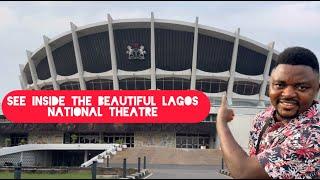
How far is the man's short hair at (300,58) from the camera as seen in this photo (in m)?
2.87

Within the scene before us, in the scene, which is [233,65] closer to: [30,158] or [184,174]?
[30,158]

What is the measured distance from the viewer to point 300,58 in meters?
2.86

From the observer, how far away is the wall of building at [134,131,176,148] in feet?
213

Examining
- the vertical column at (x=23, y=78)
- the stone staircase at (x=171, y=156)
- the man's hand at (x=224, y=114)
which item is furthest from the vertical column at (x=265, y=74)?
the man's hand at (x=224, y=114)

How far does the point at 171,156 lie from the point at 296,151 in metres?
47.9

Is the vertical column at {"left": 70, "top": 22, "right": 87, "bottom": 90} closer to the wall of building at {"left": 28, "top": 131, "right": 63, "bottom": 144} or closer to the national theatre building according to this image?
the national theatre building

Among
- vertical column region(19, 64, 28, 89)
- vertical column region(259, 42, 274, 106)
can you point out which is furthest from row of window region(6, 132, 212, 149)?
vertical column region(19, 64, 28, 89)

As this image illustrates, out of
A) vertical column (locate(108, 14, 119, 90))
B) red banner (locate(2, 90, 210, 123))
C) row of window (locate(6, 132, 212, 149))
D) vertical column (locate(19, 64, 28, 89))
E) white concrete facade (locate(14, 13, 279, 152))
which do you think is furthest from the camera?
vertical column (locate(19, 64, 28, 89))

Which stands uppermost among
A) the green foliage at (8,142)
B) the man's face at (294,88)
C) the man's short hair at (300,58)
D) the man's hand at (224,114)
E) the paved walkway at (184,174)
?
the green foliage at (8,142)

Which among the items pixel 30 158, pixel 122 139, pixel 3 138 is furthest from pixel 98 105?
pixel 3 138

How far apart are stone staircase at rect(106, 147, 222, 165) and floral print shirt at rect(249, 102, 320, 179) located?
1687 inches

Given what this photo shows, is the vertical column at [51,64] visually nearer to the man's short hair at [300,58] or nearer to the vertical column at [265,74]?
the vertical column at [265,74]

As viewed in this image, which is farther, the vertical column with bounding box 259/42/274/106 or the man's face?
the vertical column with bounding box 259/42/274/106

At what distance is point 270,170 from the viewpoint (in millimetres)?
2809
